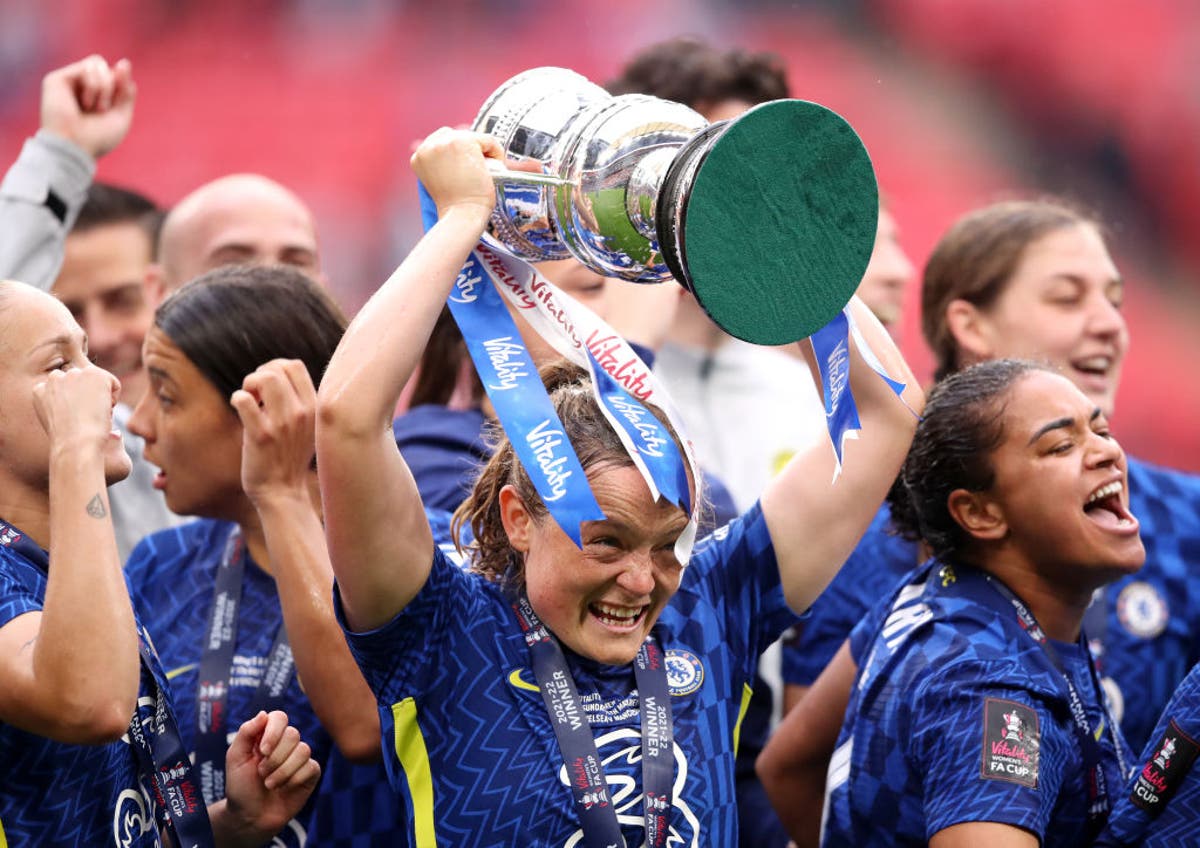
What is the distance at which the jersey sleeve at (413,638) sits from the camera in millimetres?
2008

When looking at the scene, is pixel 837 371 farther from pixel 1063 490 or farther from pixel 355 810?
pixel 355 810

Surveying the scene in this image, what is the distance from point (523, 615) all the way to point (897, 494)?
1016 mm

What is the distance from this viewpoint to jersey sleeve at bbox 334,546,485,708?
201 cm

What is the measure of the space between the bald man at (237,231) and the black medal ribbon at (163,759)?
1.54 meters

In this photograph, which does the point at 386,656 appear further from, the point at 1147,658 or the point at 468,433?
the point at 1147,658

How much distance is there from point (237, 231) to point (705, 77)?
46.2 inches

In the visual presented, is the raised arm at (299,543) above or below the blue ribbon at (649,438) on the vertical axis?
below

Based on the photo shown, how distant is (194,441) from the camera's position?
265cm

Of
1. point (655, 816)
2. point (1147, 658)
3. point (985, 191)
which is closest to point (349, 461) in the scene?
point (655, 816)

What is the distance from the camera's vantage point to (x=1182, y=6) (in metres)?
5.77

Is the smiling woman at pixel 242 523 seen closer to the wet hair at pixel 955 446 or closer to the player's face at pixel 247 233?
the player's face at pixel 247 233

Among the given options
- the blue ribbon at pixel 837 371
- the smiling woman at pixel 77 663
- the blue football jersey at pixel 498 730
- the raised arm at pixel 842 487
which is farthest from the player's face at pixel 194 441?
the blue ribbon at pixel 837 371

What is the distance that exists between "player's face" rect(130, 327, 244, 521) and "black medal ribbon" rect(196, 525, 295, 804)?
23 cm

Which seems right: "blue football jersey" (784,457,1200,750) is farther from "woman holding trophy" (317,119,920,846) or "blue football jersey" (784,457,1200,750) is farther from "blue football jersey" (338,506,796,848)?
"blue football jersey" (338,506,796,848)
